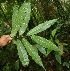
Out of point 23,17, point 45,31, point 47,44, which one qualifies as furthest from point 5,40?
point 45,31

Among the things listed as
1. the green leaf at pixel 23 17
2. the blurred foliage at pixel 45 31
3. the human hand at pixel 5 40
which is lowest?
the blurred foliage at pixel 45 31

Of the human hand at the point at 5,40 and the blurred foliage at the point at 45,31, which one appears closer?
the human hand at the point at 5,40

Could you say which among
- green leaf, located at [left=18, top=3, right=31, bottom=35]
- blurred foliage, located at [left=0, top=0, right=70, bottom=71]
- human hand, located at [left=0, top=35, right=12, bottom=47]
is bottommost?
blurred foliage, located at [left=0, top=0, right=70, bottom=71]

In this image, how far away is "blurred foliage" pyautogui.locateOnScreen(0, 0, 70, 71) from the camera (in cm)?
245

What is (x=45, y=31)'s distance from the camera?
2.67 meters

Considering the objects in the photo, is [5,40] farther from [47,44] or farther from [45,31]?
[45,31]

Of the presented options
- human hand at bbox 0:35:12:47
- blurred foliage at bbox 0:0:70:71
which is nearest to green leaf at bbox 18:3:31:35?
human hand at bbox 0:35:12:47

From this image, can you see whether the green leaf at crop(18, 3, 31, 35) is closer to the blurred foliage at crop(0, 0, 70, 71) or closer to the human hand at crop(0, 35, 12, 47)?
the human hand at crop(0, 35, 12, 47)

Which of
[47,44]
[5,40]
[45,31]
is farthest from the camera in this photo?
[45,31]

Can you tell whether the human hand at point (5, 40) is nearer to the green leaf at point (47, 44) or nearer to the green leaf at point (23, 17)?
the green leaf at point (23, 17)

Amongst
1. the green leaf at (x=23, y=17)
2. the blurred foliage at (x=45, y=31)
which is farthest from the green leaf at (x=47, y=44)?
the blurred foliage at (x=45, y=31)

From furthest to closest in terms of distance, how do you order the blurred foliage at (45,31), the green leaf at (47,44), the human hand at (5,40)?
1. the blurred foliage at (45,31)
2. the human hand at (5,40)
3. the green leaf at (47,44)

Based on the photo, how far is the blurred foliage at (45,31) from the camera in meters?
2.45

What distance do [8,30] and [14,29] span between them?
82 cm
